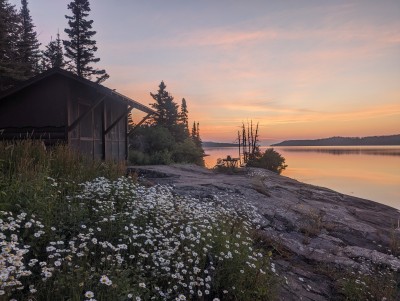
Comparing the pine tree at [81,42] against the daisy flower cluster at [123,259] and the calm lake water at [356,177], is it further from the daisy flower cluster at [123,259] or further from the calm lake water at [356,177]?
the daisy flower cluster at [123,259]

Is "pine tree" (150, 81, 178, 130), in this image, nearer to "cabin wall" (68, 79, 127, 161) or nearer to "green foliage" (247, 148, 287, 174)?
"green foliage" (247, 148, 287, 174)

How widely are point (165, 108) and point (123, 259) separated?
4528 centimetres

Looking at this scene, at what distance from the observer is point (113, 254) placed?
4.23 metres

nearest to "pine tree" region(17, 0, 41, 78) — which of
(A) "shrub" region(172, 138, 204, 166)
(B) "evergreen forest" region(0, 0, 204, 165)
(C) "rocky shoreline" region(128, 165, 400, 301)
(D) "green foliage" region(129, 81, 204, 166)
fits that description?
(B) "evergreen forest" region(0, 0, 204, 165)

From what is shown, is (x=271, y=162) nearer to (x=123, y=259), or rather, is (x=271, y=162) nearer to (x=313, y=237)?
(x=313, y=237)

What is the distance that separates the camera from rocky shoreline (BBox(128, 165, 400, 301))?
5.86 metres

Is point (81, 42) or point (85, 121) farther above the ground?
point (81, 42)

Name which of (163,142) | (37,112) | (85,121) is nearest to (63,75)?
(37,112)

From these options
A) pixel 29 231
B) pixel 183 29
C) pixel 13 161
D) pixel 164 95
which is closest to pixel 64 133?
pixel 183 29

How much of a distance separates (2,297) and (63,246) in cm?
121

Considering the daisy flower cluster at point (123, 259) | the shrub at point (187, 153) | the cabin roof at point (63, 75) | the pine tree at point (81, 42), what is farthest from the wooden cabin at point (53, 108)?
the pine tree at point (81, 42)

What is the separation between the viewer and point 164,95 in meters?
50.1

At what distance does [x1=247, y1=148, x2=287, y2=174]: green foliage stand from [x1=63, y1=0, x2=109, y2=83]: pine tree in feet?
73.3

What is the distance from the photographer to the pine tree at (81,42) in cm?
4069
